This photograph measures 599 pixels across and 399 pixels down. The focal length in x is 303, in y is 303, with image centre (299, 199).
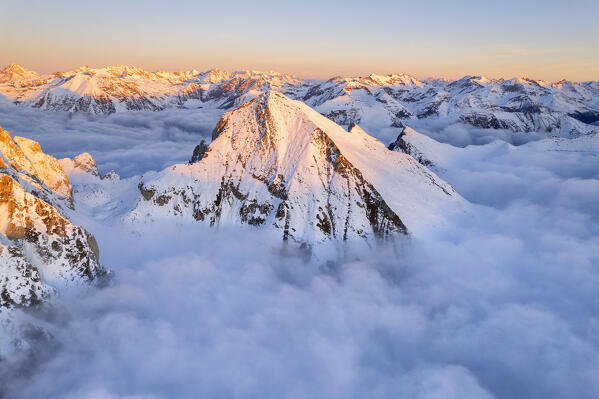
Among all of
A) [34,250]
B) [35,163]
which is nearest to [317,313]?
[34,250]

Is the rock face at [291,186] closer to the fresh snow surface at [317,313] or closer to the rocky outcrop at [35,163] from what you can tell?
the fresh snow surface at [317,313]

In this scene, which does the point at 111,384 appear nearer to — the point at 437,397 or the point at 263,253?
the point at 263,253

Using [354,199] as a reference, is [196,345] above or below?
below

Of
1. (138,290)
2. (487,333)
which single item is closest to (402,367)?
(487,333)

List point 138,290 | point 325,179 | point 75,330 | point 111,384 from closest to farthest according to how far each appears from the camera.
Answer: point 111,384
point 75,330
point 138,290
point 325,179

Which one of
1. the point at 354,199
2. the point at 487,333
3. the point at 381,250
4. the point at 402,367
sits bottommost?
the point at 402,367

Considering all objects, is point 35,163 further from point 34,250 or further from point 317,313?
point 317,313

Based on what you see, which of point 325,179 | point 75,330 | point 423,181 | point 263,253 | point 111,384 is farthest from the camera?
point 423,181

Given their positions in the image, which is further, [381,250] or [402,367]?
[381,250]
